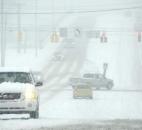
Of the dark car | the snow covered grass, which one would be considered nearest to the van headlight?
the dark car

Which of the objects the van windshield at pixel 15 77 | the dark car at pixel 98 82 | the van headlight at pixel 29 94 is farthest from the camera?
the dark car at pixel 98 82

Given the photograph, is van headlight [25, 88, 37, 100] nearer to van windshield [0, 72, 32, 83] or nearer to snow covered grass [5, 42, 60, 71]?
van windshield [0, 72, 32, 83]

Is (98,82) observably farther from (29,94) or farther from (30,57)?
(29,94)

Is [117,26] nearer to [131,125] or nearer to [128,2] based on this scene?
[128,2]

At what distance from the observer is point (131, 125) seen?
15.6 m

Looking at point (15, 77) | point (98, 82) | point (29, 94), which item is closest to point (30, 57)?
point (98, 82)

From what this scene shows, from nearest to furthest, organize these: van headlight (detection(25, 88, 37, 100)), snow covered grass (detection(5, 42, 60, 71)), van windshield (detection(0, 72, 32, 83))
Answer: van headlight (detection(25, 88, 37, 100)) → van windshield (detection(0, 72, 32, 83)) → snow covered grass (detection(5, 42, 60, 71))

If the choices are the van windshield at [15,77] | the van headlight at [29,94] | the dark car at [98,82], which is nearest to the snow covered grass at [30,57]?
the dark car at [98,82]

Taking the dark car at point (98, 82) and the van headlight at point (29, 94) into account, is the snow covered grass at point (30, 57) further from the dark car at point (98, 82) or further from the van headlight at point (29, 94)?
the van headlight at point (29, 94)

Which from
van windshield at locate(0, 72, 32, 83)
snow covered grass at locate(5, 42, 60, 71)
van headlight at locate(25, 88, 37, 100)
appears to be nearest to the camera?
van headlight at locate(25, 88, 37, 100)

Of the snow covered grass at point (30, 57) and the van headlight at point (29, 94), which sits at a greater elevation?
the van headlight at point (29, 94)

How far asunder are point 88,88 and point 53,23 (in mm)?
73187

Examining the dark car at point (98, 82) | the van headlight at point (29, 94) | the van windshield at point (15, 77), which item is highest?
the van windshield at point (15, 77)

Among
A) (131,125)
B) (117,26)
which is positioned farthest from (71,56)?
(131,125)
